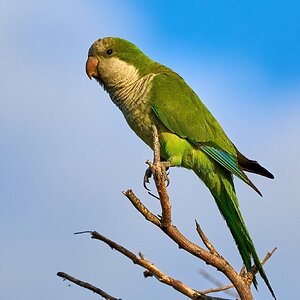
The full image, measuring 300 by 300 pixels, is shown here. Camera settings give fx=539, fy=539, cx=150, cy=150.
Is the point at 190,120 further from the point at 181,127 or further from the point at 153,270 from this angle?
the point at 153,270

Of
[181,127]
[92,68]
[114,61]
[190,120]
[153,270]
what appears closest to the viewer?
[153,270]

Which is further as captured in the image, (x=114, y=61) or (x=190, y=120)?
(x=114, y=61)

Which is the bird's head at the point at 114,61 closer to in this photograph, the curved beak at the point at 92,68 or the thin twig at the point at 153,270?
the curved beak at the point at 92,68

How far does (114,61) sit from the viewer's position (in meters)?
5.29

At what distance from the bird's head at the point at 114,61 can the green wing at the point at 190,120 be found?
30 cm

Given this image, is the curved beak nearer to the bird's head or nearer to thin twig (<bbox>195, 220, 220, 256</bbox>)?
the bird's head

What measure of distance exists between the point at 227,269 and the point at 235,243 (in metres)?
1.13

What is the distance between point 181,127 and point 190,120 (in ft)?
0.52

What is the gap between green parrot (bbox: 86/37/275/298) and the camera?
4789 millimetres

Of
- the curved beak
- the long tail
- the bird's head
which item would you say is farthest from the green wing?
the curved beak

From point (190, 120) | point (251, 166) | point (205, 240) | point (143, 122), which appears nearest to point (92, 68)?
point (143, 122)

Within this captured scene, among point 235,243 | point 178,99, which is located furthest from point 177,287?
point 178,99

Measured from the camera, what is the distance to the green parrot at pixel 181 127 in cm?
479

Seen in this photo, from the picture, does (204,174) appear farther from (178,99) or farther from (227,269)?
(227,269)
